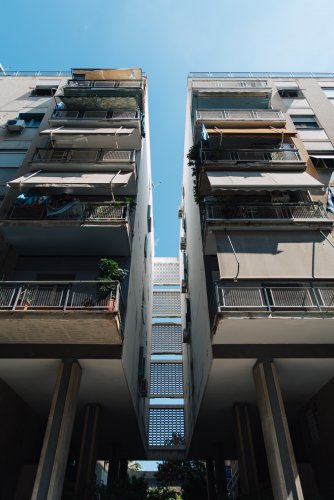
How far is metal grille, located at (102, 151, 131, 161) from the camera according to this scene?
16.1 metres

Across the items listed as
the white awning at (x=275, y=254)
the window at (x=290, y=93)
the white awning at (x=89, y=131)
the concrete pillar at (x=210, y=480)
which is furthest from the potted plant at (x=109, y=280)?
the window at (x=290, y=93)

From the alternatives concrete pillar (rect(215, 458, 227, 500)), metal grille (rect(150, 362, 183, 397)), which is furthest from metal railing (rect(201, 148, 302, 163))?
metal grille (rect(150, 362, 183, 397))

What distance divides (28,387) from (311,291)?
1038 cm

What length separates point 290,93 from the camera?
78.1 ft

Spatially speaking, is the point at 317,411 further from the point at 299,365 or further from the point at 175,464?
the point at 175,464

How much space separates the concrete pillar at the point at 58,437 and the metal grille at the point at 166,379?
54.4ft

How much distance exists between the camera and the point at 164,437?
2348cm

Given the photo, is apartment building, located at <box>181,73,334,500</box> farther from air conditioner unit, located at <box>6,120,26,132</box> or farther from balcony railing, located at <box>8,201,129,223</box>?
air conditioner unit, located at <box>6,120,26,132</box>

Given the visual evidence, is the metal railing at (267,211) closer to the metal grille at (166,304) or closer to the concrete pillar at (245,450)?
the concrete pillar at (245,450)

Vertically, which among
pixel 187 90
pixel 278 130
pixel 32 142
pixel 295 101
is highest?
pixel 187 90

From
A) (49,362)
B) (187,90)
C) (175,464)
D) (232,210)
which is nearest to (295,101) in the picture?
(187,90)

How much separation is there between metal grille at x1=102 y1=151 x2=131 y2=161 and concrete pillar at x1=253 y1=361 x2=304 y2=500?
10.7 meters

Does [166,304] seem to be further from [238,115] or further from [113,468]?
[238,115]

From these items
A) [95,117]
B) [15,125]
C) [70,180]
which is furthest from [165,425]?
[15,125]
